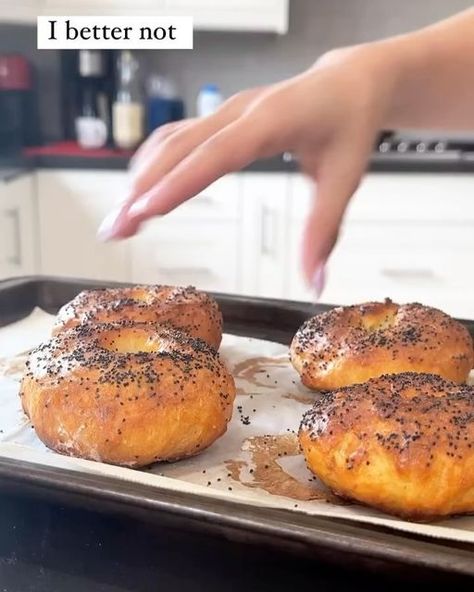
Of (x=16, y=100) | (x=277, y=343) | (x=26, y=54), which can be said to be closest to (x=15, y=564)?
(x=277, y=343)

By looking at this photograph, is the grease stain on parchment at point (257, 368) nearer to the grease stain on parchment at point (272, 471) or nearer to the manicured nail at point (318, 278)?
the grease stain on parchment at point (272, 471)

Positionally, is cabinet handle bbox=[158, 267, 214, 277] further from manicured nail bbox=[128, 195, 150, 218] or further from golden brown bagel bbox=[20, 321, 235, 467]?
manicured nail bbox=[128, 195, 150, 218]

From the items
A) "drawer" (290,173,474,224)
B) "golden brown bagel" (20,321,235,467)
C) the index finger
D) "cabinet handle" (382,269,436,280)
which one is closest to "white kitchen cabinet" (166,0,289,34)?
"drawer" (290,173,474,224)

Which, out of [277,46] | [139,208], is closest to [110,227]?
[139,208]

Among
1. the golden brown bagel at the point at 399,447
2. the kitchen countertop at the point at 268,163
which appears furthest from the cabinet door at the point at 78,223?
the golden brown bagel at the point at 399,447

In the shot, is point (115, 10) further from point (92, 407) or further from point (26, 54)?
point (26, 54)

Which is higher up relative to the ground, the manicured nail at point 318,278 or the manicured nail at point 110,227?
the manicured nail at point 110,227
